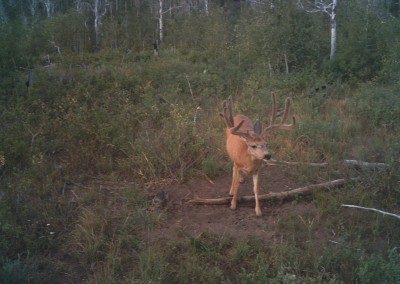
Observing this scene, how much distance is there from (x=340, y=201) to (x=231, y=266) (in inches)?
72.6

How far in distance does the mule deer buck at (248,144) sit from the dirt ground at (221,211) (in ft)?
0.63

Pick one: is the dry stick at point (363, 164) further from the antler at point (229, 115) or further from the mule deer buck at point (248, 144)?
the antler at point (229, 115)

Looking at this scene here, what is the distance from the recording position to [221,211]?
6320mm

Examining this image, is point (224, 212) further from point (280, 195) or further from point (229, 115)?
point (229, 115)

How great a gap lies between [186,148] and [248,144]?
1780 mm

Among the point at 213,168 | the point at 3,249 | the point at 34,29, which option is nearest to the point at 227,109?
the point at 213,168

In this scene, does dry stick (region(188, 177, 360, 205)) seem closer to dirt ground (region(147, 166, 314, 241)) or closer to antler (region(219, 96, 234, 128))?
dirt ground (region(147, 166, 314, 241))

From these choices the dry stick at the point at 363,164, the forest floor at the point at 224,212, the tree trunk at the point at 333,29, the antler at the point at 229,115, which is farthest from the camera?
the tree trunk at the point at 333,29

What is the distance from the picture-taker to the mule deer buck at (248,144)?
5.82m

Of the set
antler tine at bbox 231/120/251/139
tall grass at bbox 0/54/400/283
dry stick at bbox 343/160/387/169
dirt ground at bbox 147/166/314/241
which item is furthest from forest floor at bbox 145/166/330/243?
antler tine at bbox 231/120/251/139

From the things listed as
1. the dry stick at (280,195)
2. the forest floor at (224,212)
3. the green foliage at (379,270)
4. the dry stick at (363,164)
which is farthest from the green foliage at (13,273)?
the dry stick at (363,164)

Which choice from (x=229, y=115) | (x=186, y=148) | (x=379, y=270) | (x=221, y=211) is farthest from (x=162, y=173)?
(x=379, y=270)

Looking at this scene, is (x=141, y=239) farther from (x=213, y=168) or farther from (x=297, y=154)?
(x=297, y=154)

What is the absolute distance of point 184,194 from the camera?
6.74 m
